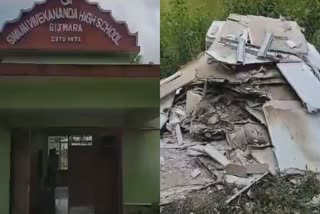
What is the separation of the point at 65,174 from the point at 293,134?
1.17 meters

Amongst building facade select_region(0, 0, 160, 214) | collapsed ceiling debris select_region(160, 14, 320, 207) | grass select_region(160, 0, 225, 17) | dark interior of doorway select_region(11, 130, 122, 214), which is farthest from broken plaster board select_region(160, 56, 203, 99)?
dark interior of doorway select_region(11, 130, 122, 214)

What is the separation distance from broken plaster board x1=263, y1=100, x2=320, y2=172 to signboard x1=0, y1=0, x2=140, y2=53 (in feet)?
2.87

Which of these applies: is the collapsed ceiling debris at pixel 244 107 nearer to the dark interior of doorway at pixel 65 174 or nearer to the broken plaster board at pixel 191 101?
the broken plaster board at pixel 191 101

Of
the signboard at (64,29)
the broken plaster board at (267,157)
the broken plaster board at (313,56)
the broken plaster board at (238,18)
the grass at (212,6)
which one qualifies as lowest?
the broken plaster board at (267,157)

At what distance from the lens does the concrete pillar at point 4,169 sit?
281 cm

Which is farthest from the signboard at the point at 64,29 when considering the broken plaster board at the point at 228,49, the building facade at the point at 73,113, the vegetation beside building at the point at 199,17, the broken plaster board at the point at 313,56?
the broken plaster board at the point at 313,56

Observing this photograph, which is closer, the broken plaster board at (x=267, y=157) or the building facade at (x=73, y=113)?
the building facade at (x=73, y=113)

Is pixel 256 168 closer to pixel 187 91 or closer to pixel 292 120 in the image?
pixel 292 120

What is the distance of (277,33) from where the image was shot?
3033mm

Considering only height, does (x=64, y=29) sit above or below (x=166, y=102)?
above

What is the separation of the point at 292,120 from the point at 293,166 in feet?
0.77

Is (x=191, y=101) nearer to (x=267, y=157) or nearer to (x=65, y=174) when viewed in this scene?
(x=267, y=157)

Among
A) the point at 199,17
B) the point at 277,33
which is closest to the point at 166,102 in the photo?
the point at 199,17

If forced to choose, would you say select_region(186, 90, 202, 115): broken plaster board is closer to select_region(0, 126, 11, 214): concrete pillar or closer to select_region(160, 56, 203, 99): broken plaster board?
select_region(160, 56, 203, 99): broken plaster board
